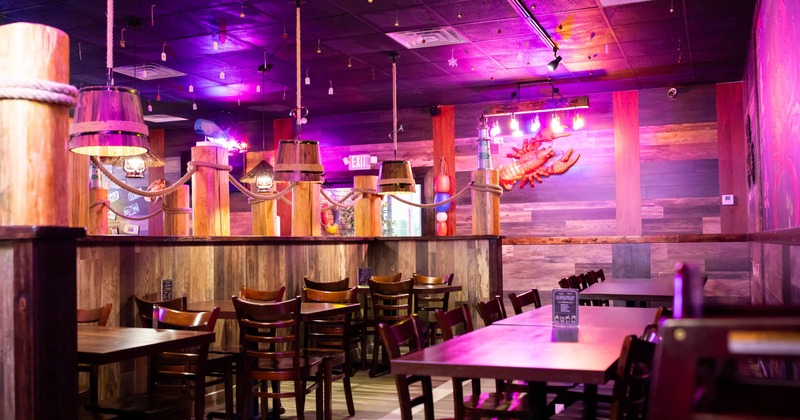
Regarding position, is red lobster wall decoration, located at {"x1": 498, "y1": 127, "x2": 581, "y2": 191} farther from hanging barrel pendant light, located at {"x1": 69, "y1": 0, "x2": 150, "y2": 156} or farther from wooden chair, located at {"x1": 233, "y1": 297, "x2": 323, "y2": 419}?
hanging barrel pendant light, located at {"x1": 69, "y1": 0, "x2": 150, "y2": 156}

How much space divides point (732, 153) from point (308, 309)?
7.58 metres

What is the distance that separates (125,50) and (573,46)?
5.03 meters

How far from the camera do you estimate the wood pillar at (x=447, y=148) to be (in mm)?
12109

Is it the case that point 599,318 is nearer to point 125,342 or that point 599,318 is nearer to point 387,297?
point 125,342

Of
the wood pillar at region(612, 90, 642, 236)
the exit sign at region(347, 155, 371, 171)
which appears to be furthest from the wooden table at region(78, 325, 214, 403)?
the exit sign at region(347, 155, 371, 171)

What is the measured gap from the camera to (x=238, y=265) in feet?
21.7

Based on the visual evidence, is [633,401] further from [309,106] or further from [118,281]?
[309,106]

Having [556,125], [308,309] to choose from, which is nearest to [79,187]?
[308,309]

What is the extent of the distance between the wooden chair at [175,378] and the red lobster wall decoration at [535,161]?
294 inches

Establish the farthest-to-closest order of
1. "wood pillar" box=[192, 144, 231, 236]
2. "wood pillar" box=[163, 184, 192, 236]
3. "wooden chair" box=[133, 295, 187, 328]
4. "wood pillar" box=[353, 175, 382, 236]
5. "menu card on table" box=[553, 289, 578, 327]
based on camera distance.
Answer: "wood pillar" box=[353, 175, 382, 236]
"wood pillar" box=[163, 184, 192, 236]
"wood pillar" box=[192, 144, 231, 236]
"wooden chair" box=[133, 295, 187, 328]
"menu card on table" box=[553, 289, 578, 327]

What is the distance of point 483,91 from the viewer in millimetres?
11188

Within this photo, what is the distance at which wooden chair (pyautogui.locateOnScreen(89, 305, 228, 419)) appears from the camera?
11.0 feet

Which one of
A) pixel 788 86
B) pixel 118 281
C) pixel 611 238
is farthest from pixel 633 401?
pixel 611 238

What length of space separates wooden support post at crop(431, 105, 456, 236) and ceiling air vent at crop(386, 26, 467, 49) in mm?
3656
